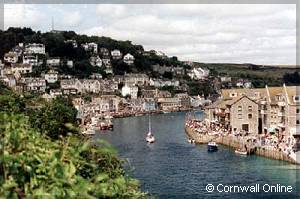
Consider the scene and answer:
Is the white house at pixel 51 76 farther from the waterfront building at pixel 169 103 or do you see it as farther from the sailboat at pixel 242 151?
the sailboat at pixel 242 151

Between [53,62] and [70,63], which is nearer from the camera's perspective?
[53,62]

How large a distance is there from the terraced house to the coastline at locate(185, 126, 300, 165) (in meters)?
2.71

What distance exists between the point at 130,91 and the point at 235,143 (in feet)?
216

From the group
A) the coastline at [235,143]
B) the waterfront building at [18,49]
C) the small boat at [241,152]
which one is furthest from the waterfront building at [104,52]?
the small boat at [241,152]

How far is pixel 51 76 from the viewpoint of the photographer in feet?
311

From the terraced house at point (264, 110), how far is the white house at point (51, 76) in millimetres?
52389

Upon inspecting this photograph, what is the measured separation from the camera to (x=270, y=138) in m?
35.1

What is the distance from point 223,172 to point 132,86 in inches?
3016

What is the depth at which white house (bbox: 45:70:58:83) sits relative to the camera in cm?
9394

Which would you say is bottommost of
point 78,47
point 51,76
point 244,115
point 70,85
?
point 244,115

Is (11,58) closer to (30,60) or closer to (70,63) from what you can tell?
(30,60)

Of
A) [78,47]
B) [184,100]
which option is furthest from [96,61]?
[184,100]

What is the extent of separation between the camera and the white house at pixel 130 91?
101 meters

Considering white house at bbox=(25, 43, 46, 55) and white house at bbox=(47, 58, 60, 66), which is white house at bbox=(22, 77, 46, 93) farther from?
white house at bbox=(25, 43, 46, 55)
